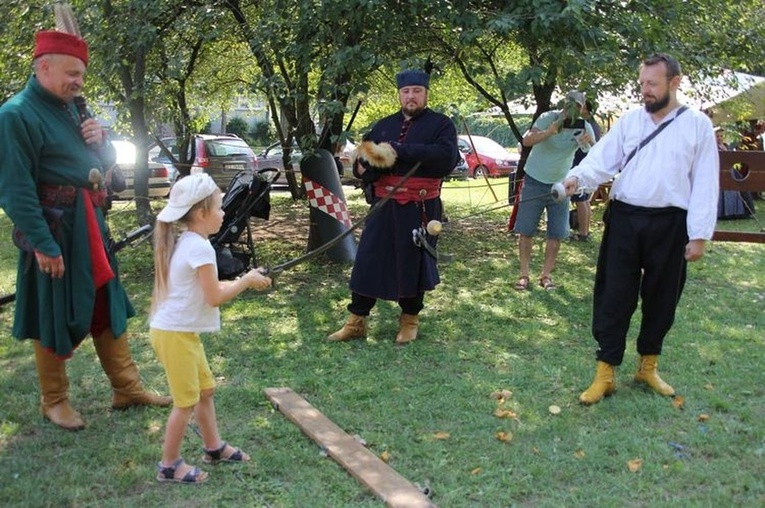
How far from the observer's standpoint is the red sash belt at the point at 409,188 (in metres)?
5.19

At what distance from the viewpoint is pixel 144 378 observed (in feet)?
15.2

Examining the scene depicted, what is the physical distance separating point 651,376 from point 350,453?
1.92m

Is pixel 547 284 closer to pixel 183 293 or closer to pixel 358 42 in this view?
pixel 358 42

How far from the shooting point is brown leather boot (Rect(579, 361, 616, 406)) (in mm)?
4191

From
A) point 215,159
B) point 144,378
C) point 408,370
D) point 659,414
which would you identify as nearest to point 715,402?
point 659,414

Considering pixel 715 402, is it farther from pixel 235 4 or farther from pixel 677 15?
pixel 235 4

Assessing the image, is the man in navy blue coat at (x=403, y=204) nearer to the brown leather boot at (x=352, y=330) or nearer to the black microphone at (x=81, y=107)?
the brown leather boot at (x=352, y=330)

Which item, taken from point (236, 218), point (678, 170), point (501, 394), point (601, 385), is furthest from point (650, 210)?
point (236, 218)

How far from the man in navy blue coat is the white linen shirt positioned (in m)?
1.39

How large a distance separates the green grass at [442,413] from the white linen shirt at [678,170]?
1100mm

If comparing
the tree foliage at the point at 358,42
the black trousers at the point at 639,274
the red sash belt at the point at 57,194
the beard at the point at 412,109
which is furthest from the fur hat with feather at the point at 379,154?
the red sash belt at the point at 57,194

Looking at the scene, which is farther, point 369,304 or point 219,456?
point 369,304

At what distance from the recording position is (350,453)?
11.5 feet

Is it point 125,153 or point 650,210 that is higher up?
point 650,210
